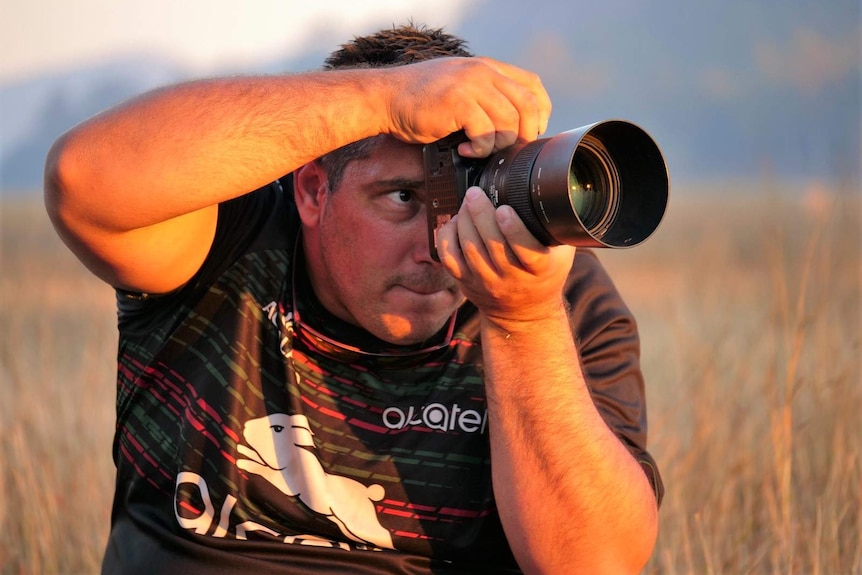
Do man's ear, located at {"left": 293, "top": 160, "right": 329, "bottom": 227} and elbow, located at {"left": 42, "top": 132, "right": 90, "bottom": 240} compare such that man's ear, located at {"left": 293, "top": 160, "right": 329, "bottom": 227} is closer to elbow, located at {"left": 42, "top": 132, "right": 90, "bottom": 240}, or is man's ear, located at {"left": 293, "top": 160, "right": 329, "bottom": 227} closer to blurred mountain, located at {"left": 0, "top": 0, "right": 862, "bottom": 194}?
elbow, located at {"left": 42, "top": 132, "right": 90, "bottom": 240}

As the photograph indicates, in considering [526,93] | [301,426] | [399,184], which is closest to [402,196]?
[399,184]

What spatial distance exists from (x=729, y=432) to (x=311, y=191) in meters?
1.79

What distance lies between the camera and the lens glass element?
173 centimetres

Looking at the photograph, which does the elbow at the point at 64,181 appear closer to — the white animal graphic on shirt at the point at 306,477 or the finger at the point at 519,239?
the white animal graphic on shirt at the point at 306,477

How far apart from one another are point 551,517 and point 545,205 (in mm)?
595

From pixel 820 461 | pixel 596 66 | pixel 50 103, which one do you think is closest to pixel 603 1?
pixel 596 66

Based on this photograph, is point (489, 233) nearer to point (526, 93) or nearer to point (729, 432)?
point (526, 93)

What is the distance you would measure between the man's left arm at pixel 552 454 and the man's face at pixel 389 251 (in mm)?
205

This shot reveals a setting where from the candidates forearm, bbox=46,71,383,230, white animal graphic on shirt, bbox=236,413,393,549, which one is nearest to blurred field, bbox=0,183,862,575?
white animal graphic on shirt, bbox=236,413,393,549

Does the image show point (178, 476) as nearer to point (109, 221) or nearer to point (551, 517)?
point (109, 221)

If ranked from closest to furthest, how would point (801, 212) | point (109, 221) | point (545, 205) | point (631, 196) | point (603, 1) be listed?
1. point (545, 205)
2. point (631, 196)
3. point (109, 221)
4. point (801, 212)
5. point (603, 1)

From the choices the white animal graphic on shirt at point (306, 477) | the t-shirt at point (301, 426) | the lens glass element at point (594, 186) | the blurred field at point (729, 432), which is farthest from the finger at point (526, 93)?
the blurred field at point (729, 432)

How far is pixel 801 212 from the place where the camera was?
4879 millimetres

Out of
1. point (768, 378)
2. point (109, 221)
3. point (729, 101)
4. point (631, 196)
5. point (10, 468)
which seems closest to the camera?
point (631, 196)
